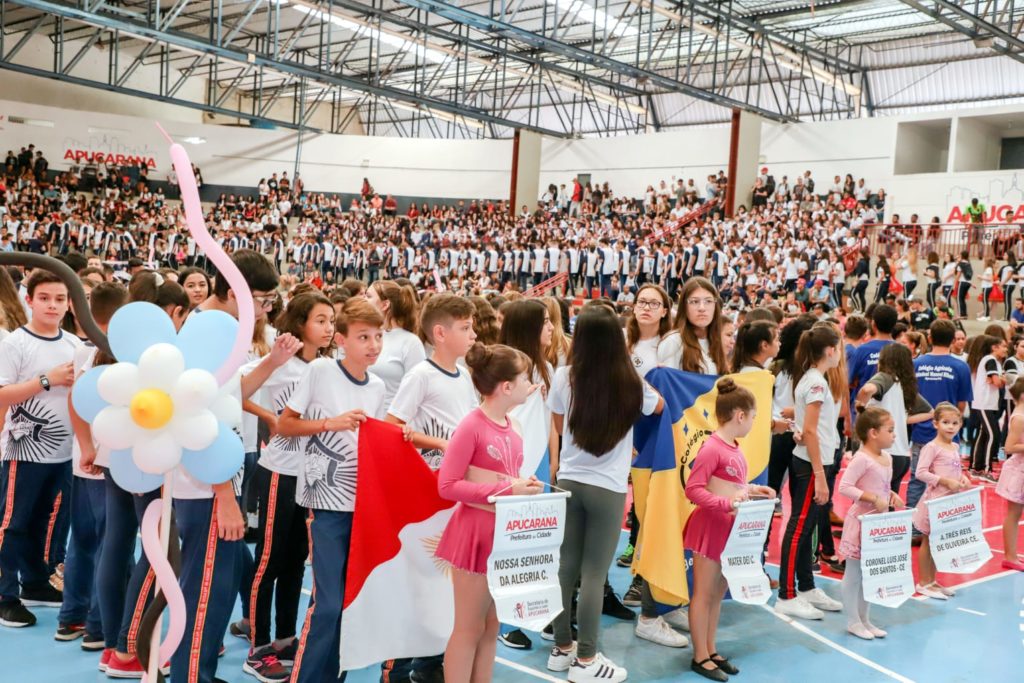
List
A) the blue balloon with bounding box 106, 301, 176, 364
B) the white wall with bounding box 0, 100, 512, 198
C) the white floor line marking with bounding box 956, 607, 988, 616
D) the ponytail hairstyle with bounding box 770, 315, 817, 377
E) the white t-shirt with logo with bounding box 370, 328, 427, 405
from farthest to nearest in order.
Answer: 1. the white wall with bounding box 0, 100, 512, 198
2. the ponytail hairstyle with bounding box 770, 315, 817, 377
3. the white floor line marking with bounding box 956, 607, 988, 616
4. the white t-shirt with logo with bounding box 370, 328, 427, 405
5. the blue balloon with bounding box 106, 301, 176, 364

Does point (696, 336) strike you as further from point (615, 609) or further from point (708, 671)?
point (708, 671)

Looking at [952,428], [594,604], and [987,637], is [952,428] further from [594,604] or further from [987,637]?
[594,604]

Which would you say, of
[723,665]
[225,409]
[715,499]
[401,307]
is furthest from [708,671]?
[225,409]

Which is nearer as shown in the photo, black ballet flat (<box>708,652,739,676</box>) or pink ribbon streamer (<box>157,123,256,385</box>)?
pink ribbon streamer (<box>157,123,256,385</box>)

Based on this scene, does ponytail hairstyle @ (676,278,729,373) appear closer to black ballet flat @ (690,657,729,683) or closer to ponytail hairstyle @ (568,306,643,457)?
ponytail hairstyle @ (568,306,643,457)

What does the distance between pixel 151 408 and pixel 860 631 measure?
4020 mm

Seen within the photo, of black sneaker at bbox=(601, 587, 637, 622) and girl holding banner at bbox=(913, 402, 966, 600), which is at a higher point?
girl holding banner at bbox=(913, 402, 966, 600)

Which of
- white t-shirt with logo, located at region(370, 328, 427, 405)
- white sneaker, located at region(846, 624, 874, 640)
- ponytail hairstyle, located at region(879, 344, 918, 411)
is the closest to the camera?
white t-shirt with logo, located at region(370, 328, 427, 405)

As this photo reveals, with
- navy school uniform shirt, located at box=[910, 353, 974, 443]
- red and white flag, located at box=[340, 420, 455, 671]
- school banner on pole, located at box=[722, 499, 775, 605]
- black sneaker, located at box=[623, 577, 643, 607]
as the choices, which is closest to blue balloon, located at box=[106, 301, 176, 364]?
red and white flag, located at box=[340, 420, 455, 671]

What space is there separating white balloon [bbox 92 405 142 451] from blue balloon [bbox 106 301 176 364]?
15cm

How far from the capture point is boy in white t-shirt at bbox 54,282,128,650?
3811 mm

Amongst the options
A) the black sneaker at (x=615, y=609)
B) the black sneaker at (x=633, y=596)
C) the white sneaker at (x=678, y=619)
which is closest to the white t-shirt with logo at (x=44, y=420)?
the black sneaker at (x=615, y=609)

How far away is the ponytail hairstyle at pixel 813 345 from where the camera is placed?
4988mm

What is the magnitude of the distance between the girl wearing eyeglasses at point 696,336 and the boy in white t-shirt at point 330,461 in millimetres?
1808
